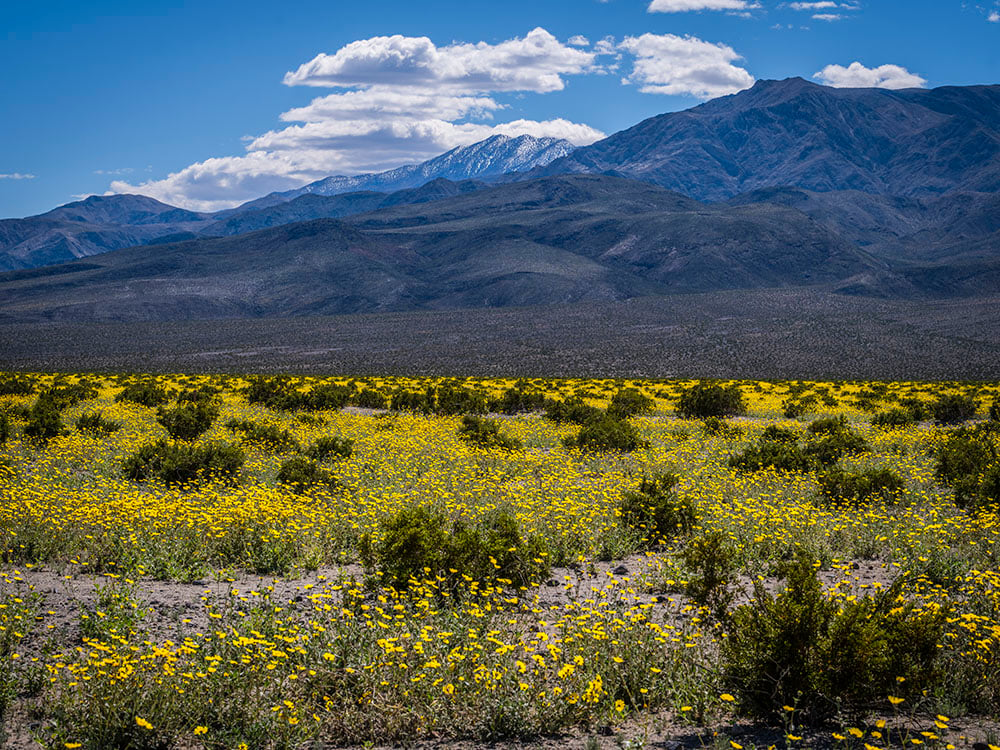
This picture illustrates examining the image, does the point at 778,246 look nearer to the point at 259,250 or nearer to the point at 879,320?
the point at 879,320

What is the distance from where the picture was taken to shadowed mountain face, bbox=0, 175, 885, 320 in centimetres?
14650

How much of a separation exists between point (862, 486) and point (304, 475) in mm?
9357

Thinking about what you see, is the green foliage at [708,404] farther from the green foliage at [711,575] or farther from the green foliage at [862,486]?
the green foliage at [711,575]

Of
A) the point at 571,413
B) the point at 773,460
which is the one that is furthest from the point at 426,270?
the point at 773,460

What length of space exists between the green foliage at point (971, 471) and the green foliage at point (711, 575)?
543 centimetres

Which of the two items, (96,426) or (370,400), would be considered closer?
(96,426)

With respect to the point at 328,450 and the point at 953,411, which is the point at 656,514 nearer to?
the point at 328,450

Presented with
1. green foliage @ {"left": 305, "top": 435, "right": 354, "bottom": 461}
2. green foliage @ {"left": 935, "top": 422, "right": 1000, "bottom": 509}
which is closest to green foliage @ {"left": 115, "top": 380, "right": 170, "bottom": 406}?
green foliage @ {"left": 305, "top": 435, "right": 354, "bottom": 461}

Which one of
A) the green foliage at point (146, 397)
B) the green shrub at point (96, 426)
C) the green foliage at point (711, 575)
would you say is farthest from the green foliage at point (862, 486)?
the green foliage at point (146, 397)

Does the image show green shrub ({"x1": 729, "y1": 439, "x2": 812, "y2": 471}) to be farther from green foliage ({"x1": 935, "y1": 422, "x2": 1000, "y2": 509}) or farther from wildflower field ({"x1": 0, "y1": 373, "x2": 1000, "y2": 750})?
green foliage ({"x1": 935, "y1": 422, "x2": 1000, "y2": 509})

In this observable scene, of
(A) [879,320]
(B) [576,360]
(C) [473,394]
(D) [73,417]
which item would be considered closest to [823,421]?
(C) [473,394]

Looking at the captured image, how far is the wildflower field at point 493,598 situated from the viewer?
481 centimetres

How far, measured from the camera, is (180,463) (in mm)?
12539

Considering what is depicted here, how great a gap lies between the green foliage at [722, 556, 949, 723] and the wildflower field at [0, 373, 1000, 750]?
18 mm
